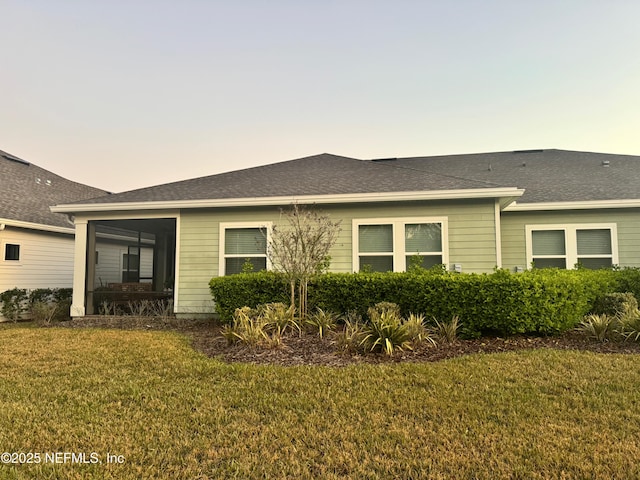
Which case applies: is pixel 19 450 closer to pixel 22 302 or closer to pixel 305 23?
pixel 22 302

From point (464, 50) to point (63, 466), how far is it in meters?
12.3

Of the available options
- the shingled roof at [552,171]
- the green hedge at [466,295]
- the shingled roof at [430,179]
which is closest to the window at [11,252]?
the shingled roof at [430,179]

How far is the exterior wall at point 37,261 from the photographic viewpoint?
423 inches

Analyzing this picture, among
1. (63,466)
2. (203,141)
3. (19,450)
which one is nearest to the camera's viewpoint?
(63,466)

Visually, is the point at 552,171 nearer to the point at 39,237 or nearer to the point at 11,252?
the point at 39,237

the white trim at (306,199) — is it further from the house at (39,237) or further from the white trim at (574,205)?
the house at (39,237)

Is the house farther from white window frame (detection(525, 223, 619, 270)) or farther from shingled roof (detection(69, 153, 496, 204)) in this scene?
white window frame (detection(525, 223, 619, 270))

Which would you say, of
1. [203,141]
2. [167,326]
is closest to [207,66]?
[203,141]

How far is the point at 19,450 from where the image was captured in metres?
2.97

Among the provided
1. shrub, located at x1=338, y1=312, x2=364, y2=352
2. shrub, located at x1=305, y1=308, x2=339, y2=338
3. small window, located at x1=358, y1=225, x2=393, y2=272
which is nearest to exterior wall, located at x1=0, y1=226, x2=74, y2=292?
shrub, located at x1=305, y1=308, x2=339, y2=338

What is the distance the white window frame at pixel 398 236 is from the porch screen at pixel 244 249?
7.34ft

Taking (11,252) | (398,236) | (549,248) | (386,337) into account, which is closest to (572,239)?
(549,248)

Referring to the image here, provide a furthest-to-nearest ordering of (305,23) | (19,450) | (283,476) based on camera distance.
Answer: (305,23) → (19,450) → (283,476)

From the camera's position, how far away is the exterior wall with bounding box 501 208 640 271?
9430 mm
